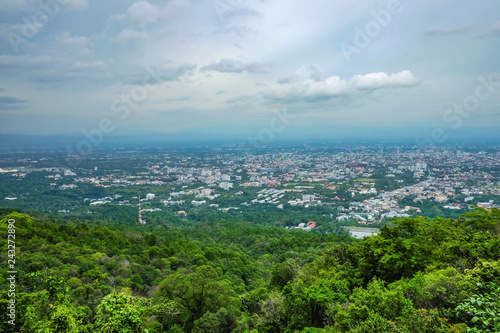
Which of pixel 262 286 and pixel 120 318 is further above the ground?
pixel 120 318

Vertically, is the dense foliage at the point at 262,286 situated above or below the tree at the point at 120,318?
below

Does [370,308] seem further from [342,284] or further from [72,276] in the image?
[72,276]

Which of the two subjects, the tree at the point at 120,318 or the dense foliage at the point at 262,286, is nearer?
the tree at the point at 120,318

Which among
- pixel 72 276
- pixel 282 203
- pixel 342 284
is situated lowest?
pixel 282 203

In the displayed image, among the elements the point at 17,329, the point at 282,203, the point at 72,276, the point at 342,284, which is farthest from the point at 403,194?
the point at 17,329

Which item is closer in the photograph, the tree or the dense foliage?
the tree

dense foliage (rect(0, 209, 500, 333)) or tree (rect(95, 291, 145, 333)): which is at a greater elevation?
tree (rect(95, 291, 145, 333))

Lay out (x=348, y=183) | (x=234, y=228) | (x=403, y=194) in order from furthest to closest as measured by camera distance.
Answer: (x=348, y=183) < (x=403, y=194) < (x=234, y=228)

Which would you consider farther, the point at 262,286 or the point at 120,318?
the point at 262,286
